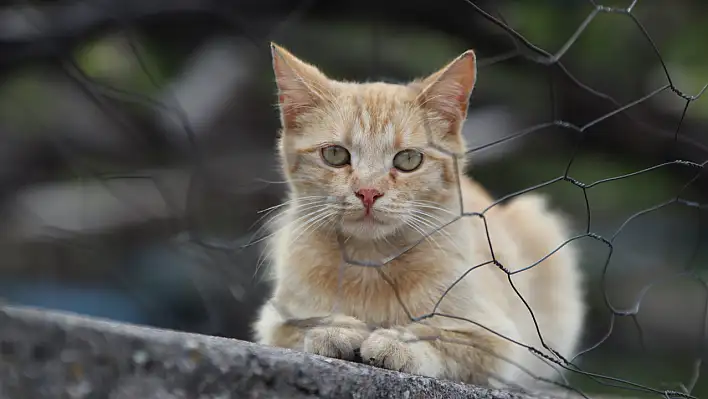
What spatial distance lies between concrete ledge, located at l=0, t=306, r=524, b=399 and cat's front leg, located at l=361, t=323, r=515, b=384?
8.3 inches

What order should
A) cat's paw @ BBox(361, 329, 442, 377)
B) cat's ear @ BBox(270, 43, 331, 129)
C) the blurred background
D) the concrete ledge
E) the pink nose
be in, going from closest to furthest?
1. the concrete ledge
2. cat's paw @ BBox(361, 329, 442, 377)
3. the pink nose
4. cat's ear @ BBox(270, 43, 331, 129)
5. the blurred background

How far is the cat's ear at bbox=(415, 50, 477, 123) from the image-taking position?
1.12 m

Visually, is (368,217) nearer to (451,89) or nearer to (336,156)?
(336,156)

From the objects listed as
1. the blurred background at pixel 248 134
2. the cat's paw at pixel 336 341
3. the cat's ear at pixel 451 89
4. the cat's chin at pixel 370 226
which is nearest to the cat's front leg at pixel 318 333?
the cat's paw at pixel 336 341

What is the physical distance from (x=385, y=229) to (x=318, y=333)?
0.19 meters

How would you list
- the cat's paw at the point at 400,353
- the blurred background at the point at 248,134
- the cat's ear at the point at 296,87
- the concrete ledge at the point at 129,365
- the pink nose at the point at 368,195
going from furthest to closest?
the blurred background at the point at 248,134 → the cat's ear at the point at 296,87 → the pink nose at the point at 368,195 → the cat's paw at the point at 400,353 → the concrete ledge at the point at 129,365

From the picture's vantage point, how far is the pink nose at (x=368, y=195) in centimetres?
106

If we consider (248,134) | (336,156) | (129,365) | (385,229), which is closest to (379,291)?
(385,229)

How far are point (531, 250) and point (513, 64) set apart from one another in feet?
3.87

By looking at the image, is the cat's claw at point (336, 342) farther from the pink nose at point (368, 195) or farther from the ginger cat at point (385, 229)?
the pink nose at point (368, 195)

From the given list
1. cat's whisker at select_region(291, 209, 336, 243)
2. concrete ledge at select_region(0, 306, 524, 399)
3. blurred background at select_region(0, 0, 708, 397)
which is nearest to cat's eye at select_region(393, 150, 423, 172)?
cat's whisker at select_region(291, 209, 336, 243)

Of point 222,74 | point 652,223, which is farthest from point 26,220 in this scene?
point 652,223

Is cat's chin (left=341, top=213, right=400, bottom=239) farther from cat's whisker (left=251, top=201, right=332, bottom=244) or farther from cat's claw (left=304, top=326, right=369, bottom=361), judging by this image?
cat's claw (left=304, top=326, right=369, bottom=361)

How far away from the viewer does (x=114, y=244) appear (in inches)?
90.9
